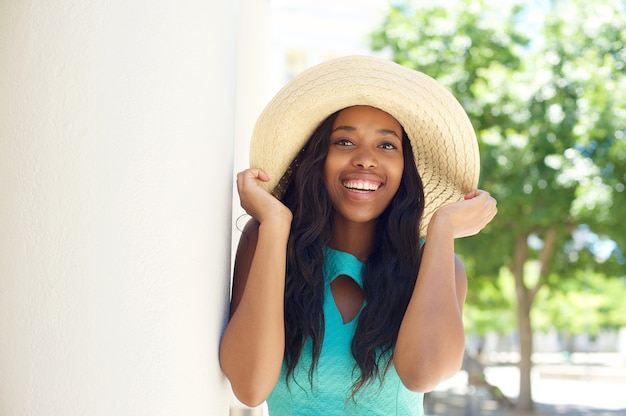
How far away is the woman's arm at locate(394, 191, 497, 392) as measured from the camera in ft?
7.11

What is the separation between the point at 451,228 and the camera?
7.70ft

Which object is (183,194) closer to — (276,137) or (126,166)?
(126,166)

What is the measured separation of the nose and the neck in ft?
0.83

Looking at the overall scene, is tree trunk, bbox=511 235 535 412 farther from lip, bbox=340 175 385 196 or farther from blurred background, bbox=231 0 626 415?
lip, bbox=340 175 385 196

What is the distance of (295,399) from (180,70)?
3.41ft

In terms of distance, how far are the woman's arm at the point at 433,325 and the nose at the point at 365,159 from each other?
0.26 meters

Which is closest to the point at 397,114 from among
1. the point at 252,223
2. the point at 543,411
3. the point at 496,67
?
the point at 252,223

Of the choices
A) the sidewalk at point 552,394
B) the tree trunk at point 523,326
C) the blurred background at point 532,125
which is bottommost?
the sidewalk at point 552,394

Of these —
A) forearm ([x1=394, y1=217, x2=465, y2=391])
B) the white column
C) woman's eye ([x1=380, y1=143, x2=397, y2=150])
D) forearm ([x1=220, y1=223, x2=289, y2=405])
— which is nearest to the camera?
the white column

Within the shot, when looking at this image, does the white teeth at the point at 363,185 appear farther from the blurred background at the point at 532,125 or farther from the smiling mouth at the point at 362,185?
the blurred background at the point at 532,125

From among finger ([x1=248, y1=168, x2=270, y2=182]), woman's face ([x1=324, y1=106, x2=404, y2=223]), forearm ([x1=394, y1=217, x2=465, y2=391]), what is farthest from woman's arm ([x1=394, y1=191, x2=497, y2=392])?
finger ([x1=248, y1=168, x2=270, y2=182])

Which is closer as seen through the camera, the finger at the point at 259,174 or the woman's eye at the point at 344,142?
the finger at the point at 259,174

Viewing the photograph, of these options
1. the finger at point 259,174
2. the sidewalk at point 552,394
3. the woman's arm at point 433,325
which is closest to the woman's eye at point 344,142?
the finger at point 259,174

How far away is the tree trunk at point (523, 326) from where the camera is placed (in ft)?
56.1
